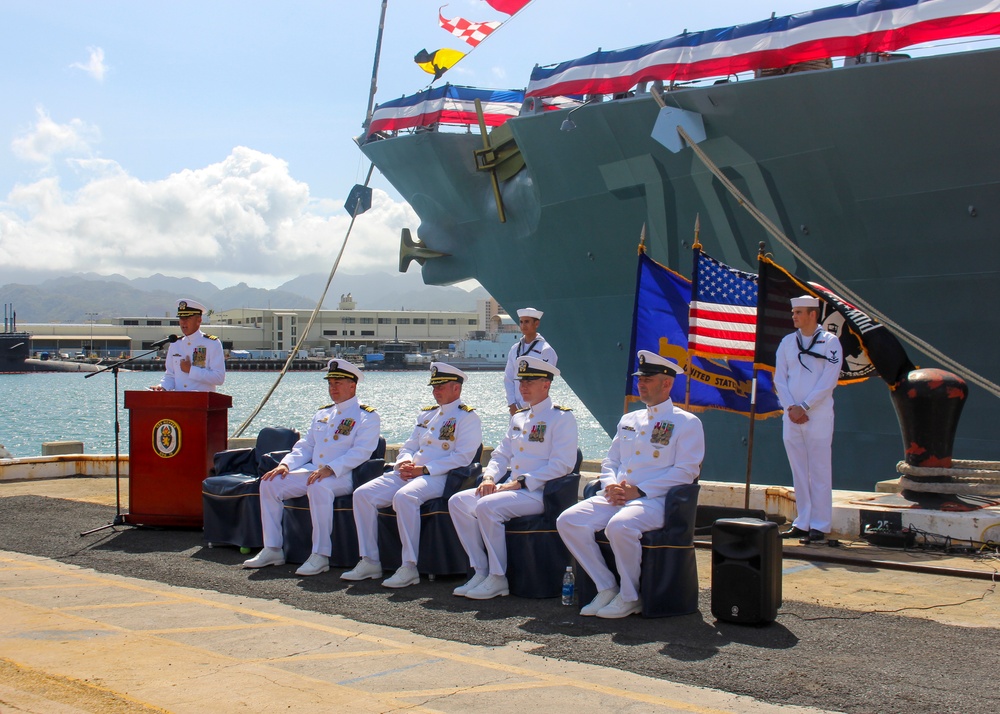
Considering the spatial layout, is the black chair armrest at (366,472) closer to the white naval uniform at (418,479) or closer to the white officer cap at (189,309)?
the white naval uniform at (418,479)

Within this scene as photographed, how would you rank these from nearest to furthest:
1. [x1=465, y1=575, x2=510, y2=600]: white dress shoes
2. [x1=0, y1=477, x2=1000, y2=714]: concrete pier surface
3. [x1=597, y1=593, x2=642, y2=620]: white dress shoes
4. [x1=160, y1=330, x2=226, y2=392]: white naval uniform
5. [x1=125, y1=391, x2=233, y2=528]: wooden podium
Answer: [x1=0, y1=477, x2=1000, y2=714]: concrete pier surface < [x1=597, y1=593, x2=642, y2=620]: white dress shoes < [x1=465, y1=575, x2=510, y2=600]: white dress shoes < [x1=125, y1=391, x2=233, y2=528]: wooden podium < [x1=160, y1=330, x2=226, y2=392]: white naval uniform

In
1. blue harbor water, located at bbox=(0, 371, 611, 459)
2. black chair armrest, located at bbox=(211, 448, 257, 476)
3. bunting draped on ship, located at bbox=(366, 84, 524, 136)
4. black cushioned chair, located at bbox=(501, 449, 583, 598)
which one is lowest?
blue harbor water, located at bbox=(0, 371, 611, 459)

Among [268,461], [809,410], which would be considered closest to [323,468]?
[268,461]

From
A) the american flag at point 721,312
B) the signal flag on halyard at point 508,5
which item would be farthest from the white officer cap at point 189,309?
the signal flag on halyard at point 508,5

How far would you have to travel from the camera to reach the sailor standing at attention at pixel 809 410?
249 inches

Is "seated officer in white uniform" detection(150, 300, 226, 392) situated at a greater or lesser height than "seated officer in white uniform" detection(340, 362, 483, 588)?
greater

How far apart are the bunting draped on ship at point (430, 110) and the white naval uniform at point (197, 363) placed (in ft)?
25.8

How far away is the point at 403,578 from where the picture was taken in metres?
5.51

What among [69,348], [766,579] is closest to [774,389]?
[766,579]

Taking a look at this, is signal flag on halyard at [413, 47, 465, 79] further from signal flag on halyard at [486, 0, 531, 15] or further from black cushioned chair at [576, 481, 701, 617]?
black cushioned chair at [576, 481, 701, 617]

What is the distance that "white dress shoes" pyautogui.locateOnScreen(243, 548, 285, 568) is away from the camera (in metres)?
6.06

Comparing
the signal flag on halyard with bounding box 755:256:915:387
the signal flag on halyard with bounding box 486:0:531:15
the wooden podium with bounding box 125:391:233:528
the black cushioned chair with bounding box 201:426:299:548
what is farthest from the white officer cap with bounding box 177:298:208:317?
the signal flag on halyard with bounding box 486:0:531:15

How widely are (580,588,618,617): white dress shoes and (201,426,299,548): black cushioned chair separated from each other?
2.53m

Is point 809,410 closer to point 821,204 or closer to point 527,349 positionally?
point 527,349
